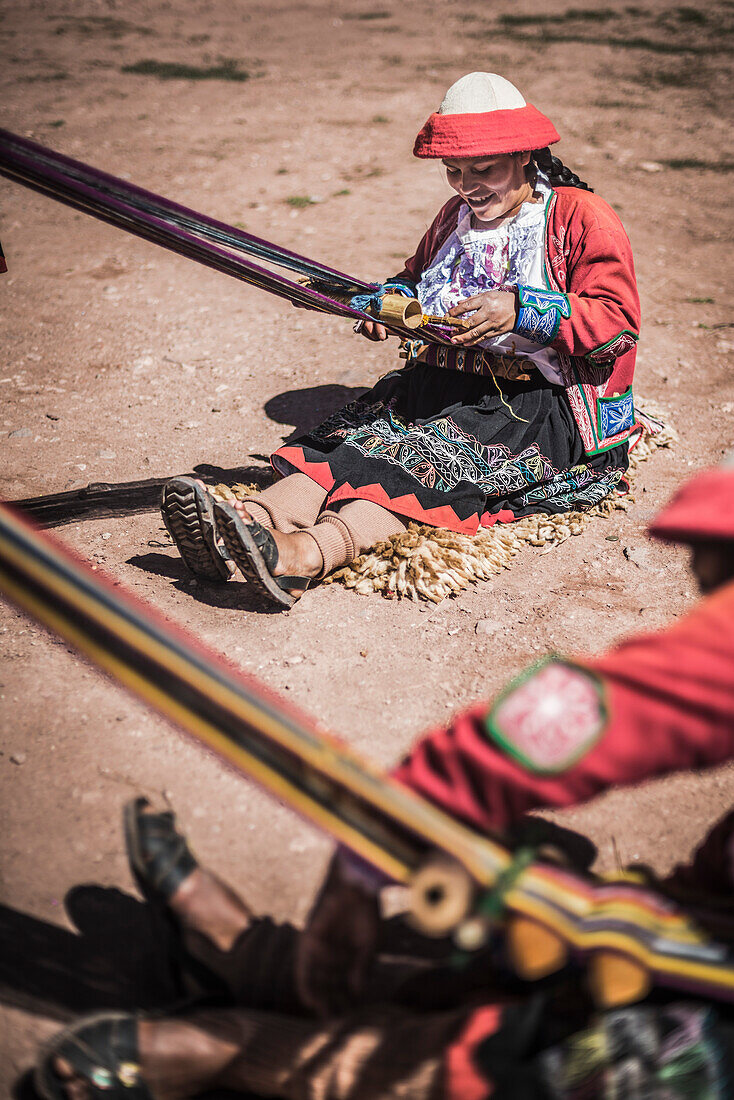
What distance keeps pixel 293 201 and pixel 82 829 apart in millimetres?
5154

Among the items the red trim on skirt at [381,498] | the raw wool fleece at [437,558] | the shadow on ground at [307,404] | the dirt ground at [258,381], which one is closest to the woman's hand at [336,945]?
the dirt ground at [258,381]

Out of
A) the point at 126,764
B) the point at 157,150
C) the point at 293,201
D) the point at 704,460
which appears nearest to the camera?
the point at 126,764

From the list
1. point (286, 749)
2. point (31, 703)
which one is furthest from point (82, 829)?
point (286, 749)

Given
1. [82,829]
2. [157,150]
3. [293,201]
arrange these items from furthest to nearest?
[157,150] → [293,201] → [82,829]

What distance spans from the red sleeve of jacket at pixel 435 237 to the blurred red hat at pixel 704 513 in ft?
7.30

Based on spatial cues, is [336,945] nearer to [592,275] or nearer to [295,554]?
[295,554]

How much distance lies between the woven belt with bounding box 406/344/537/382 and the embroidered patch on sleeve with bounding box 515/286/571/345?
21 cm

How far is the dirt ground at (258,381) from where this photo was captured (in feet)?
6.44

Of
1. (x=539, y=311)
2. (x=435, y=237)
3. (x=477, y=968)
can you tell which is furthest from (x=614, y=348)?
(x=477, y=968)

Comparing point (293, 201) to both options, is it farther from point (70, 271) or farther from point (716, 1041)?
point (716, 1041)

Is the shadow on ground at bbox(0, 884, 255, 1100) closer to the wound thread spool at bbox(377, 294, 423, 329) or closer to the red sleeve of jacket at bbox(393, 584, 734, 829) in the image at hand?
the red sleeve of jacket at bbox(393, 584, 734, 829)

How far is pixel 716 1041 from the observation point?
1087mm

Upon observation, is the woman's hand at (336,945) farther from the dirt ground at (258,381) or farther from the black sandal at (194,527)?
the black sandal at (194,527)

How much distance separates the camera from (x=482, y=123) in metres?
2.63
